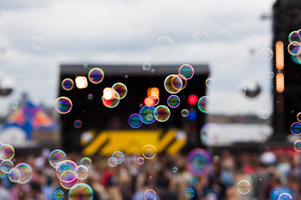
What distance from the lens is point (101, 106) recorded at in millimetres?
14047

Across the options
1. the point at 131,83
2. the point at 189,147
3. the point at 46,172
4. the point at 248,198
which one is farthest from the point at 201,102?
the point at 189,147

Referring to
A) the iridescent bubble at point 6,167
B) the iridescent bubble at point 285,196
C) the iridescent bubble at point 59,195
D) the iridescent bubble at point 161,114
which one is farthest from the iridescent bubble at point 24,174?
the iridescent bubble at point 285,196

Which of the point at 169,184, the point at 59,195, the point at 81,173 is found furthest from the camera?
the point at 169,184

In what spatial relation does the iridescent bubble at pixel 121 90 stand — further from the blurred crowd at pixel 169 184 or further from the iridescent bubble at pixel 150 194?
the iridescent bubble at pixel 150 194

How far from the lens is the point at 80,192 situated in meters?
4.80

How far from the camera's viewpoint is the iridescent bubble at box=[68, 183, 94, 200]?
4691mm

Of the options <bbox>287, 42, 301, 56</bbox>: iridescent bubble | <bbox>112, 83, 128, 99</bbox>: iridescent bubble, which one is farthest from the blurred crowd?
<bbox>287, 42, 301, 56</bbox>: iridescent bubble

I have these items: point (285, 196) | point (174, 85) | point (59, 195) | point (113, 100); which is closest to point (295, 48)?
point (174, 85)

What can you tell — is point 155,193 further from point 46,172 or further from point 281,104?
point 281,104

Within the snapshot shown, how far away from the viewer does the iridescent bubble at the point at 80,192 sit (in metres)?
4.69

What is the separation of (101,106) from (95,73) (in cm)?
817

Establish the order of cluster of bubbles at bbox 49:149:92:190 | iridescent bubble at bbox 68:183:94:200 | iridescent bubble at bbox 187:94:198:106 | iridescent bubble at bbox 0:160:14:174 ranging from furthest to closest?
iridescent bubble at bbox 187:94:198:106
iridescent bubble at bbox 0:160:14:174
cluster of bubbles at bbox 49:149:92:190
iridescent bubble at bbox 68:183:94:200

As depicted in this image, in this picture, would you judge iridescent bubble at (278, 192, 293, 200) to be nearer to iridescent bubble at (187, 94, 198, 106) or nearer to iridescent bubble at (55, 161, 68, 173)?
iridescent bubble at (55, 161, 68, 173)

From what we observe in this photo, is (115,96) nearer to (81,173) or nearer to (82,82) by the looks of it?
(82,82)
